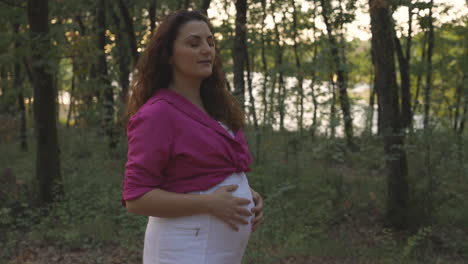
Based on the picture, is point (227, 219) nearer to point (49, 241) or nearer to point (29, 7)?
point (49, 241)

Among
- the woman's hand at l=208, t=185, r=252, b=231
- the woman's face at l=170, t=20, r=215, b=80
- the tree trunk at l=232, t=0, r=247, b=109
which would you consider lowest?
the woman's hand at l=208, t=185, r=252, b=231

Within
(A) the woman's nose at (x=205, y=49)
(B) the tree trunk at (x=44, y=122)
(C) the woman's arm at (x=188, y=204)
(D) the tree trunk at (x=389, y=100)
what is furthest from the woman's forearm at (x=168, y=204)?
(B) the tree trunk at (x=44, y=122)

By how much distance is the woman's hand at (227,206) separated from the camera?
69.7 inches

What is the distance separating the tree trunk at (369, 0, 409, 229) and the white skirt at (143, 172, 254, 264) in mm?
5601

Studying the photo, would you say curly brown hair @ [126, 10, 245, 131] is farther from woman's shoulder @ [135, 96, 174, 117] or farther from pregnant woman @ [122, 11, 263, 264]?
woman's shoulder @ [135, 96, 174, 117]

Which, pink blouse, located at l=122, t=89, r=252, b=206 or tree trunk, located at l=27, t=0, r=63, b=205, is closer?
pink blouse, located at l=122, t=89, r=252, b=206

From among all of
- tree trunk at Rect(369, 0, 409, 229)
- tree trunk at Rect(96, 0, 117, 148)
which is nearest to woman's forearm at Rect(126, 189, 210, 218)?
tree trunk at Rect(369, 0, 409, 229)

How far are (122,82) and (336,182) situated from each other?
29.7ft

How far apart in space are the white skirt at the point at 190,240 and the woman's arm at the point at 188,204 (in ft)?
0.12

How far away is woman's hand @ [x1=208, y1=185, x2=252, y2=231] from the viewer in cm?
177

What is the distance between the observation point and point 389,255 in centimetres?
640

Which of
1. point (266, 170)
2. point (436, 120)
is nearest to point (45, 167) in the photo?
point (266, 170)

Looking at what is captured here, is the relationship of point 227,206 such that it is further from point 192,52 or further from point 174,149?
point 192,52

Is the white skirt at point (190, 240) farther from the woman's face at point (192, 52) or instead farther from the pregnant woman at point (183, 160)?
the woman's face at point (192, 52)
